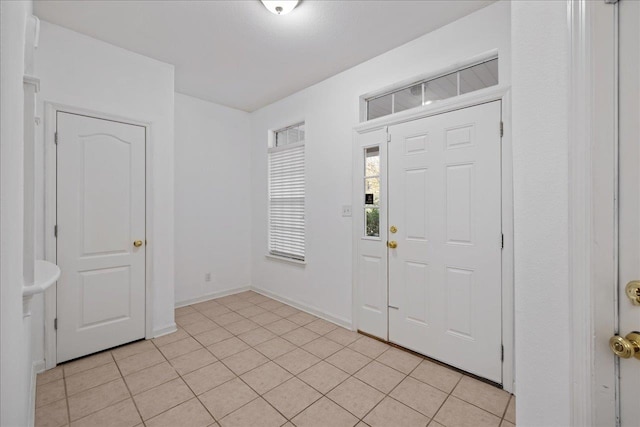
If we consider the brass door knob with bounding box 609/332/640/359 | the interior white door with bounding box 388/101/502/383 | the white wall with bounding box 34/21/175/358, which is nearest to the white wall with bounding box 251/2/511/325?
the interior white door with bounding box 388/101/502/383

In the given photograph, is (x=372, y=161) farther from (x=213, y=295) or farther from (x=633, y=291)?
(x=213, y=295)

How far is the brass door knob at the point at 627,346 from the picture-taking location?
0.74 m

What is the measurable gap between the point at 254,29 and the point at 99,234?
2.37 metres

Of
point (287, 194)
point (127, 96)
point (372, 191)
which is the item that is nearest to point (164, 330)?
point (287, 194)

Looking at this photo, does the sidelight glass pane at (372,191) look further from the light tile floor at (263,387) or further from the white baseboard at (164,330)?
the white baseboard at (164,330)

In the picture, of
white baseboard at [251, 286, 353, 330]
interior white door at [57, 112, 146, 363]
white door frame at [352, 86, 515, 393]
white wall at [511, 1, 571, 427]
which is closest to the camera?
white wall at [511, 1, 571, 427]

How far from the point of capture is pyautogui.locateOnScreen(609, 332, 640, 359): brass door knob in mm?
737

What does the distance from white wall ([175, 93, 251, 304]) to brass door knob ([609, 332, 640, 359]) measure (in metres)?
4.10

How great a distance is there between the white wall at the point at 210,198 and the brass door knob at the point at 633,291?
4.12 metres

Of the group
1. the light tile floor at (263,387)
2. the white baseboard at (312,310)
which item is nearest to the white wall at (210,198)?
the white baseboard at (312,310)

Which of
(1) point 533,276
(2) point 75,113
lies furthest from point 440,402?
(2) point 75,113

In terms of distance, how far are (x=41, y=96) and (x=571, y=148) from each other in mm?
3508

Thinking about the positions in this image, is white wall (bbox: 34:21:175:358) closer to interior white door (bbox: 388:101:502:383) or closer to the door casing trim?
interior white door (bbox: 388:101:502:383)

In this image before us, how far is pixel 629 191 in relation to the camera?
78cm
